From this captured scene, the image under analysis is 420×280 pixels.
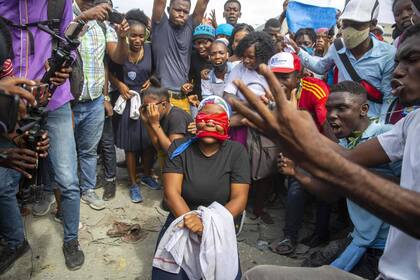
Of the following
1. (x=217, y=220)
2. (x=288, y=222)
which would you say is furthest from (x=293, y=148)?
(x=288, y=222)

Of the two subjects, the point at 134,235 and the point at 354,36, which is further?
the point at 134,235

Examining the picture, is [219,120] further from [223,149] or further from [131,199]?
[131,199]

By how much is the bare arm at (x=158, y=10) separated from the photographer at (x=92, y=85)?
0.52 meters

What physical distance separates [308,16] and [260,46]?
3224mm

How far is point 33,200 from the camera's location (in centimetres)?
393

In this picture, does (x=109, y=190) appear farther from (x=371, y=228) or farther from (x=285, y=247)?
(x=371, y=228)

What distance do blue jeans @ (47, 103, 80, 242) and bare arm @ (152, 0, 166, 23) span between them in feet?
6.15

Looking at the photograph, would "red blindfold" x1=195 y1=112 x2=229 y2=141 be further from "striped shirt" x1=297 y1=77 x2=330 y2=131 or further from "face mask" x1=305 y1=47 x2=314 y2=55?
"face mask" x1=305 y1=47 x2=314 y2=55

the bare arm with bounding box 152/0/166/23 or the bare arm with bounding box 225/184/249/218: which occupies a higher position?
the bare arm with bounding box 152/0/166/23

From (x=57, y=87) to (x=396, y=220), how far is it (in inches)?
97.3

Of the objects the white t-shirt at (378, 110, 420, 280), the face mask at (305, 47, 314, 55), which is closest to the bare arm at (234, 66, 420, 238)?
the white t-shirt at (378, 110, 420, 280)

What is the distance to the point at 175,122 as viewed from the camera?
12.4ft

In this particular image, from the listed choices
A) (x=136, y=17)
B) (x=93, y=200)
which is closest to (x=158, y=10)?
(x=136, y=17)

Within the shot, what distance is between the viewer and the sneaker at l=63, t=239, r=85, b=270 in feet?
9.86
